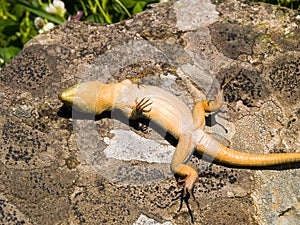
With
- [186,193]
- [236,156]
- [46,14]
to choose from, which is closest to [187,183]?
[186,193]

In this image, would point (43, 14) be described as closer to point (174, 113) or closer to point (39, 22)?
point (39, 22)

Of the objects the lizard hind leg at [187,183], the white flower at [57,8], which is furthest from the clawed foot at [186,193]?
the white flower at [57,8]

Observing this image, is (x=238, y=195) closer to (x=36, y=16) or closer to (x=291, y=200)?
(x=291, y=200)

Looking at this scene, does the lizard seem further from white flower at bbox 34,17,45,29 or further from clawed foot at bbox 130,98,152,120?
white flower at bbox 34,17,45,29

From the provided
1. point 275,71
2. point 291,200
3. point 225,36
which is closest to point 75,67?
point 225,36

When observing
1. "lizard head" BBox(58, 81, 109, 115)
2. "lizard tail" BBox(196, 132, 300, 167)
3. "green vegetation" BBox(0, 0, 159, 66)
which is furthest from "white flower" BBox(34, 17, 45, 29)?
"lizard tail" BBox(196, 132, 300, 167)
